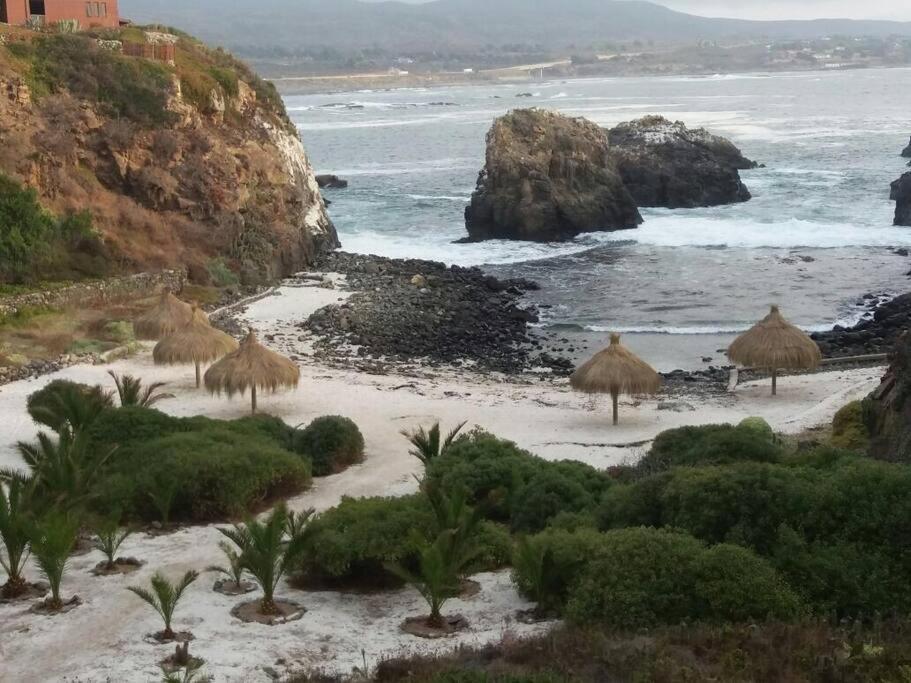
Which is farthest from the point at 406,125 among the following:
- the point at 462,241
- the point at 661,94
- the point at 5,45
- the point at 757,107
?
the point at 5,45

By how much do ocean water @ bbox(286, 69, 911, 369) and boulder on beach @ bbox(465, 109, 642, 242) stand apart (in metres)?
1.15

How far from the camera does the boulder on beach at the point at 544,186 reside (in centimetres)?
5022

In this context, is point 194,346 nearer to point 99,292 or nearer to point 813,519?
point 99,292

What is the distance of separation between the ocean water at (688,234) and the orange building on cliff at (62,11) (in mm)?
12643

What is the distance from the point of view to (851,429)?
1869 cm

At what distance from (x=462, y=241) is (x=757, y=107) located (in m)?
87.2

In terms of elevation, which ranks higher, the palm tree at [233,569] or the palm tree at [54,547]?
the palm tree at [54,547]

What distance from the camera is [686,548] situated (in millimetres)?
11039

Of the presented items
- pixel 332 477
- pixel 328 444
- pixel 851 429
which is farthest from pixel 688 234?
pixel 332 477

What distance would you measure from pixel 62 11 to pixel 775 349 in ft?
103

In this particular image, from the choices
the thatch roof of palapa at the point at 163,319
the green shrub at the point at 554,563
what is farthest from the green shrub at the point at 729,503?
the thatch roof of palapa at the point at 163,319

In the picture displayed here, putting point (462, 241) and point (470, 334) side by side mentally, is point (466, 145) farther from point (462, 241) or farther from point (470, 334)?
point (470, 334)

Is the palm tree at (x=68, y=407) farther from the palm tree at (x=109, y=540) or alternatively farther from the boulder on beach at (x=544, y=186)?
the boulder on beach at (x=544, y=186)

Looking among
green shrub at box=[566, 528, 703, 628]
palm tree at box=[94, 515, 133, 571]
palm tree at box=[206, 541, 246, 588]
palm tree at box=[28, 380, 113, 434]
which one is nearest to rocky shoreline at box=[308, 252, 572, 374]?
palm tree at box=[28, 380, 113, 434]
